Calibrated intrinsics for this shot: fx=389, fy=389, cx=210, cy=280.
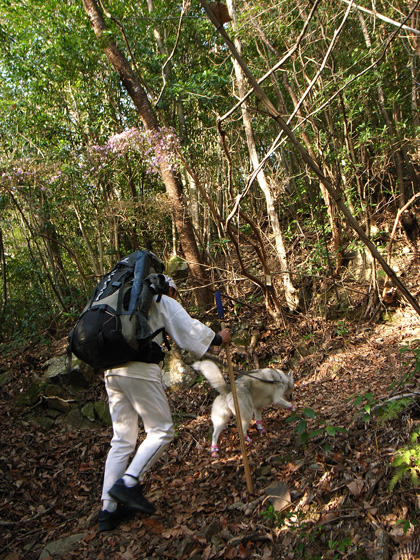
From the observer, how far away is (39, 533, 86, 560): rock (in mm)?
3445

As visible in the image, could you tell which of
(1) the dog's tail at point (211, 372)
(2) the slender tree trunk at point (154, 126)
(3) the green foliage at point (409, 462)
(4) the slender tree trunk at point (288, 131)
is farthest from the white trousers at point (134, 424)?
(2) the slender tree trunk at point (154, 126)

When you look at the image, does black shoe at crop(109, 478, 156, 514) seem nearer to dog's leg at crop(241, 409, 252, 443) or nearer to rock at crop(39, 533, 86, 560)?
rock at crop(39, 533, 86, 560)

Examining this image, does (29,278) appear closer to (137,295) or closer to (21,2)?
(21,2)

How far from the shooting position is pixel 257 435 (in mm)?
5113

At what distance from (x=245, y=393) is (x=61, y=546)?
2.47 meters

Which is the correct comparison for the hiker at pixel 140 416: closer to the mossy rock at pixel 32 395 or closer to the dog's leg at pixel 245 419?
the dog's leg at pixel 245 419

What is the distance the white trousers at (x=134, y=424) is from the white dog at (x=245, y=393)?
106 cm

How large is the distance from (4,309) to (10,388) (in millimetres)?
A: 3948

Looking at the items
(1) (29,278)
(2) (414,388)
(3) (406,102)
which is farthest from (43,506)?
(3) (406,102)

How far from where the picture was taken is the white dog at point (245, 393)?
4598 mm

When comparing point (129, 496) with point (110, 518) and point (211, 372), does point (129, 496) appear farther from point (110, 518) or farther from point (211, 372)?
point (211, 372)

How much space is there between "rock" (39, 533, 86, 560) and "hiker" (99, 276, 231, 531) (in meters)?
0.34

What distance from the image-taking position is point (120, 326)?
3.30 metres

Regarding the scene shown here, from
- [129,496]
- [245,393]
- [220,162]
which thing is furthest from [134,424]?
[220,162]
